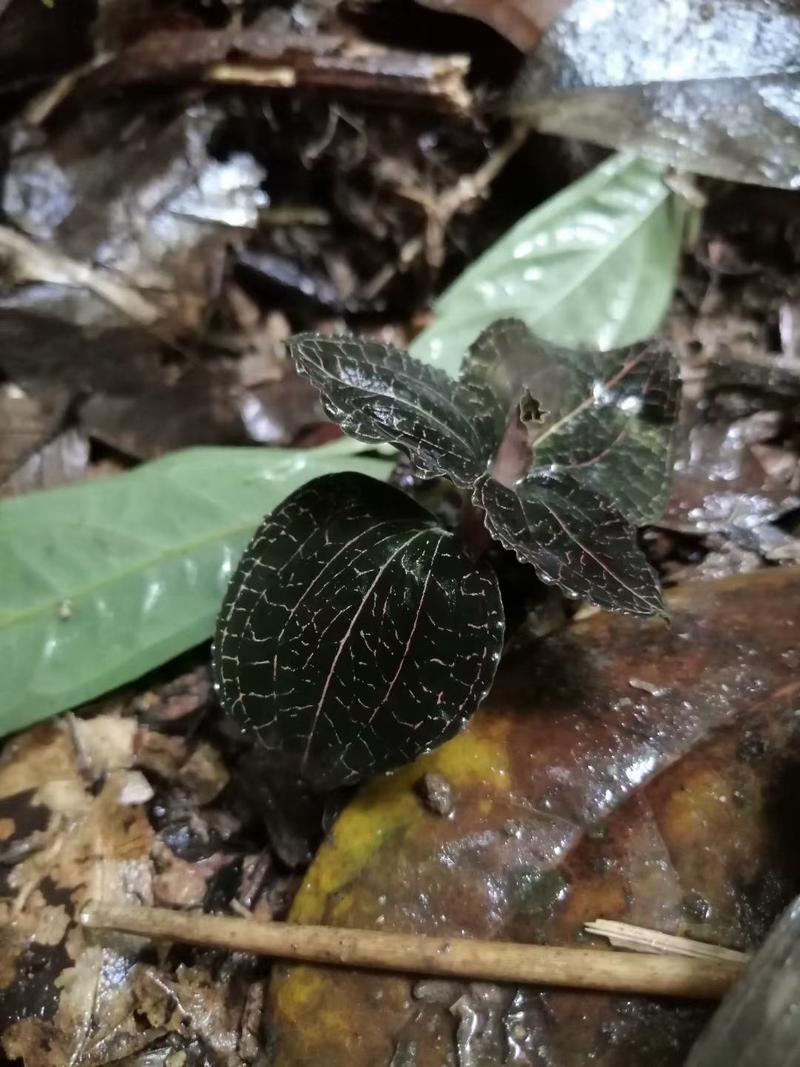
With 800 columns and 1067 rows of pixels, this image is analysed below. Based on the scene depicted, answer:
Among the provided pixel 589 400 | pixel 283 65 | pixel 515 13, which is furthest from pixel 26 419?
pixel 515 13

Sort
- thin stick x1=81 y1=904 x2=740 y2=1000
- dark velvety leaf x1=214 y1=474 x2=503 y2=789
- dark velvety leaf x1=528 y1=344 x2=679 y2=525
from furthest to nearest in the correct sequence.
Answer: dark velvety leaf x1=528 y1=344 x2=679 y2=525 < dark velvety leaf x1=214 y1=474 x2=503 y2=789 < thin stick x1=81 y1=904 x2=740 y2=1000

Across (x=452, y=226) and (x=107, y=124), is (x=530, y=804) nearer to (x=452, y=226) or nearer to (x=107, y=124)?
(x=452, y=226)

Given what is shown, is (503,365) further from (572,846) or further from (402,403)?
(572,846)

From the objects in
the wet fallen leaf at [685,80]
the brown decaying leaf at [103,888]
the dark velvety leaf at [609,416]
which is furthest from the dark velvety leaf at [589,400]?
the brown decaying leaf at [103,888]

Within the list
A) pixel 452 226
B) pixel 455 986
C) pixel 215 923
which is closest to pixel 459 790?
pixel 455 986

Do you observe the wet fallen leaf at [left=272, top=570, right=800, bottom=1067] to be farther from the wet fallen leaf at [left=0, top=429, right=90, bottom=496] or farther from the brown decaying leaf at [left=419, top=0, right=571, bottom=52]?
the brown decaying leaf at [left=419, top=0, right=571, bottom=52]

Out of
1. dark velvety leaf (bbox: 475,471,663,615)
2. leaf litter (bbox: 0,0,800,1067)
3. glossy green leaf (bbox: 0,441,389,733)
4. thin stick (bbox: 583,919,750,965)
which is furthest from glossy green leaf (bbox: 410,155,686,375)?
thin stick (bbox: 583,919,750,965)

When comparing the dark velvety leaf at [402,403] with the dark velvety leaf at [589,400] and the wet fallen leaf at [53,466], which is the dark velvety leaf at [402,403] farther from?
the wet fallen leaf at [53,466]
